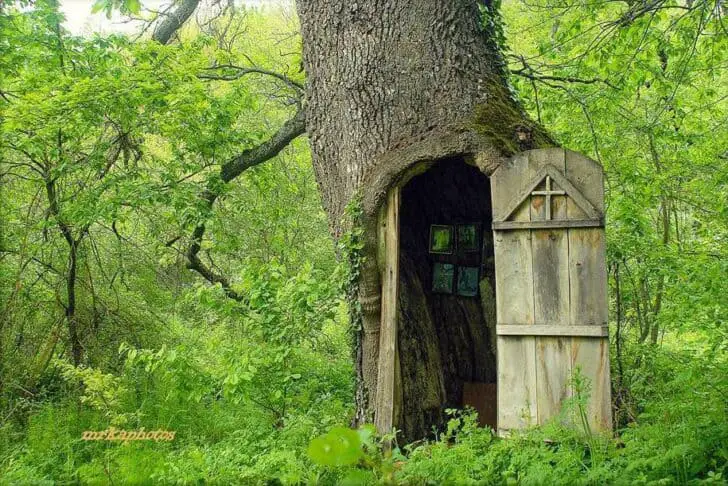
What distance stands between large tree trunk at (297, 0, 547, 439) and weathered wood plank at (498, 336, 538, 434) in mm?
1195

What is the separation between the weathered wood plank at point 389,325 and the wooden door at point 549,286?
35.7 inches

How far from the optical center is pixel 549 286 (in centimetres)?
444

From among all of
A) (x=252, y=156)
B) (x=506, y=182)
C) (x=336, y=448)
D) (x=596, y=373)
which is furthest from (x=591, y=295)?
(x=252, y=156)

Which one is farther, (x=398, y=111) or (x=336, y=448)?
(x=398, y=111)

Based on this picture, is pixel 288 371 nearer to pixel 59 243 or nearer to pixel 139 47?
pixel 59 243

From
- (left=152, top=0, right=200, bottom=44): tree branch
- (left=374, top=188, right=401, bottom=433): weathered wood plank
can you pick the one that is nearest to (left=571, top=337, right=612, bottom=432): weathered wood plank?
(left=374, top=188, right=401, bottom=433): weathered wood plank

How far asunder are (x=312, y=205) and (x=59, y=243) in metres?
5.36

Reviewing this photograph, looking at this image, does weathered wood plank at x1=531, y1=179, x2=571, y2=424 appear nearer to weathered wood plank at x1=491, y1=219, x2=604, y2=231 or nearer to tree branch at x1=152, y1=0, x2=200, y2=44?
weathered wood plank at x1=491, y1=219, x2=604, y2=231

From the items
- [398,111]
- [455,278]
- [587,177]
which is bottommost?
[455,278]

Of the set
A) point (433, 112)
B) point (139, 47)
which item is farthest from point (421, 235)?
point (139, 47)

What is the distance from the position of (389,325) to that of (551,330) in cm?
138

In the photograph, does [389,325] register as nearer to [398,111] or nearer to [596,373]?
[596,373]

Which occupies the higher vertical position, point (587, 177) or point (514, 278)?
point (587, 177)

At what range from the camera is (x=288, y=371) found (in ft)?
17.4
